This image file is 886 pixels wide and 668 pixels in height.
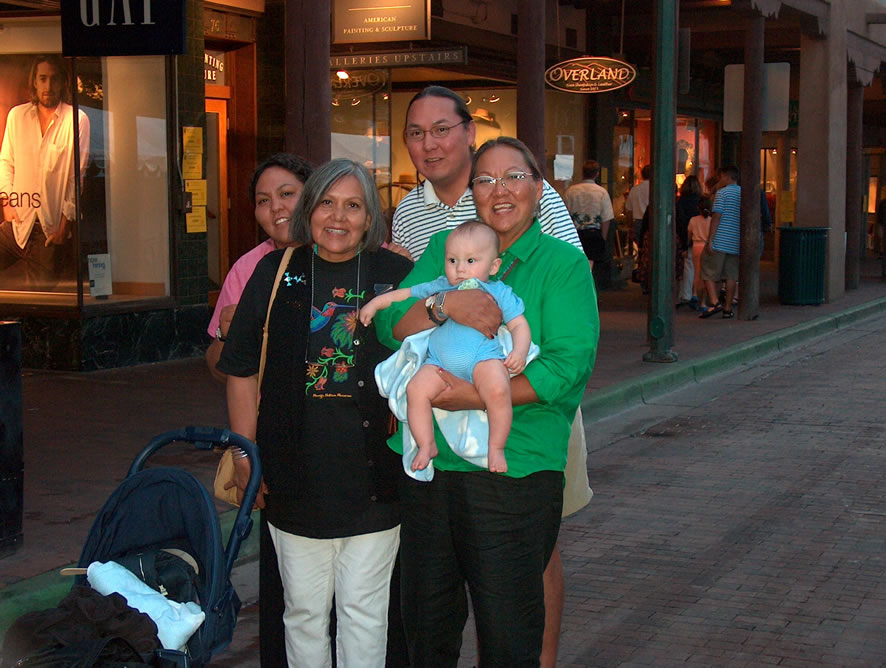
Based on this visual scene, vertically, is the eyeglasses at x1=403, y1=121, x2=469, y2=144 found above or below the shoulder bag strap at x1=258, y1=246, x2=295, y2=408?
above

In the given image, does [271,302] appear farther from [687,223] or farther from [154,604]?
[687,223]

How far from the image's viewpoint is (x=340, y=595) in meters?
3.96

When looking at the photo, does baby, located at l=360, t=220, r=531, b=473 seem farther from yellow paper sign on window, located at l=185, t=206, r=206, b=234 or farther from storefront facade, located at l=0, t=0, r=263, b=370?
yellow paper sign on window, located at l=185, t=206, r=206, b=234

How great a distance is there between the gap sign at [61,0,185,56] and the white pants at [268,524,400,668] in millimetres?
5345

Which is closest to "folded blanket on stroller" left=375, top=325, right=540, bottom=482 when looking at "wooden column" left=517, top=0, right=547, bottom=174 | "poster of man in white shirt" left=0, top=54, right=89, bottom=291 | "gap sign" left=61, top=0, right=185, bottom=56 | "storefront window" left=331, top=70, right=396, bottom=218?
"gap sign" left=61, top=0, right=185, bottom=56

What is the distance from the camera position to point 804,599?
5.81 m

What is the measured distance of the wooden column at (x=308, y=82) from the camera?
27.0ft

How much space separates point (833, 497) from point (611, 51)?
1404 cm

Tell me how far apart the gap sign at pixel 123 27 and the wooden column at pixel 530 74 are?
4100 mm

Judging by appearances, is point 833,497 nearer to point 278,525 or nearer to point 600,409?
point 600,409

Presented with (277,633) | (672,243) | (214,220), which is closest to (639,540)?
(277,633)

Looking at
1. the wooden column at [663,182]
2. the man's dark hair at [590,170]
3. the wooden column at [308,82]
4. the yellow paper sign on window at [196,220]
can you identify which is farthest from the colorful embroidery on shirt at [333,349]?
the man's dark hair at [590,170]

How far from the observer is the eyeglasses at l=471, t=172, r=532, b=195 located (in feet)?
12.3

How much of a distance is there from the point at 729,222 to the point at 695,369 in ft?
16.6
